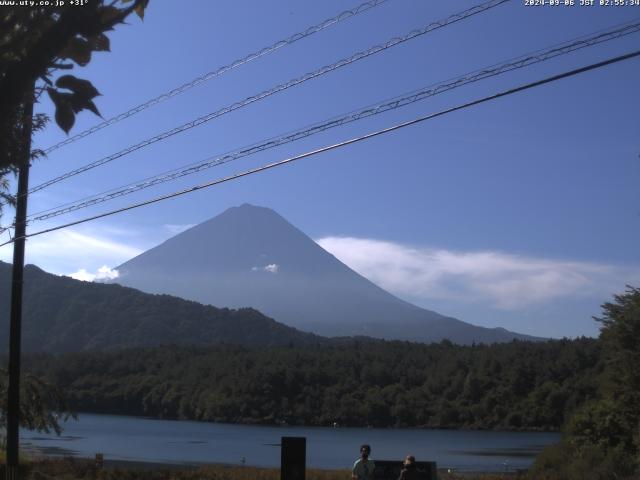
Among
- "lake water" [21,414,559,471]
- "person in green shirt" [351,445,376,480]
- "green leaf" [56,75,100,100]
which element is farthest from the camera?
"lake water" [21,414,559,471]

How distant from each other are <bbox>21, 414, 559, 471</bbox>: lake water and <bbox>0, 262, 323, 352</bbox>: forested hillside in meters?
60.7

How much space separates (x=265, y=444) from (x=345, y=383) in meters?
32.9

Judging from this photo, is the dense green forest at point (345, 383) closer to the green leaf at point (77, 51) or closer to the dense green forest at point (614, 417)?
the dense green forest at point (614, 417)

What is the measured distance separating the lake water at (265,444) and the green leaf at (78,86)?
45.0 m

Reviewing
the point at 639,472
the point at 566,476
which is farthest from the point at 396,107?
the point at 566,476

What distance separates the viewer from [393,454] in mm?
57812

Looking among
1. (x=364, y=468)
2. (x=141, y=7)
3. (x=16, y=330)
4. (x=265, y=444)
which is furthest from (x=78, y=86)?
(x=265, y=444)

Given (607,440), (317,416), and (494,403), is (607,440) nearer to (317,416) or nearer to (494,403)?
(494,403)

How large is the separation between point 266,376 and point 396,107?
93.7 meters

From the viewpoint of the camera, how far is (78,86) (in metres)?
3.54

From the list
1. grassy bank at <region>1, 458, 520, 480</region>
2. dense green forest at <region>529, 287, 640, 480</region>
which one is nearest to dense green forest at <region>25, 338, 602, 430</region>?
dense green forest at <region>529, 287, 640, 480</region>

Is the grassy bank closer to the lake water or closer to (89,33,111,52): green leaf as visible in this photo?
(89,33,111,52): green leaf

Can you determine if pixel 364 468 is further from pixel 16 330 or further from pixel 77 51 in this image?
pixel 77 51

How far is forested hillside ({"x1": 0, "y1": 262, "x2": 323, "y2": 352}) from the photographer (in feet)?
530
